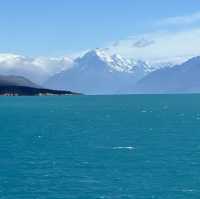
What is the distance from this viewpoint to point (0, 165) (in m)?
113

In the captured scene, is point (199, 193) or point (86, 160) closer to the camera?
point (199, 193)

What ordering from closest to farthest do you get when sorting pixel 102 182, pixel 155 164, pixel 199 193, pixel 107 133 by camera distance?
pixel 199 193, pixel 102 182, pixel 155 164, pixel 107 133

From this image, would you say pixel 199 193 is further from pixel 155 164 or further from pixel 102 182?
pixel 155 164

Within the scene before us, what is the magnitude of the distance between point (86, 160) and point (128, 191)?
1088 inches

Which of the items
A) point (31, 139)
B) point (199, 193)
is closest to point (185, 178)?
point (199, 193)

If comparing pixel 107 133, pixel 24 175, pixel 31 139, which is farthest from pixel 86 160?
pixel 107 133

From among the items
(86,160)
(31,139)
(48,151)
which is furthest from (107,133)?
(86,160)

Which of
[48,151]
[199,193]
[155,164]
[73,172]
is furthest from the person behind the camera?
[48,151]

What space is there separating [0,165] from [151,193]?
34238mm

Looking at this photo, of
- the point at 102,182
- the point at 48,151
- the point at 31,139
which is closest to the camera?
the point at 102,182

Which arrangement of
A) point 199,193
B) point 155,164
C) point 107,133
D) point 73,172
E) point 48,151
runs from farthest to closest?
point 107,133
point 48,151
point 155,164
point 73,172
point 199,193

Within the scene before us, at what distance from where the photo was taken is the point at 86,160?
386ft

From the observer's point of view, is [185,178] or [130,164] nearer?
[185,178]

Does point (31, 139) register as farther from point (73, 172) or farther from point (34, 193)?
point (34, 193)
